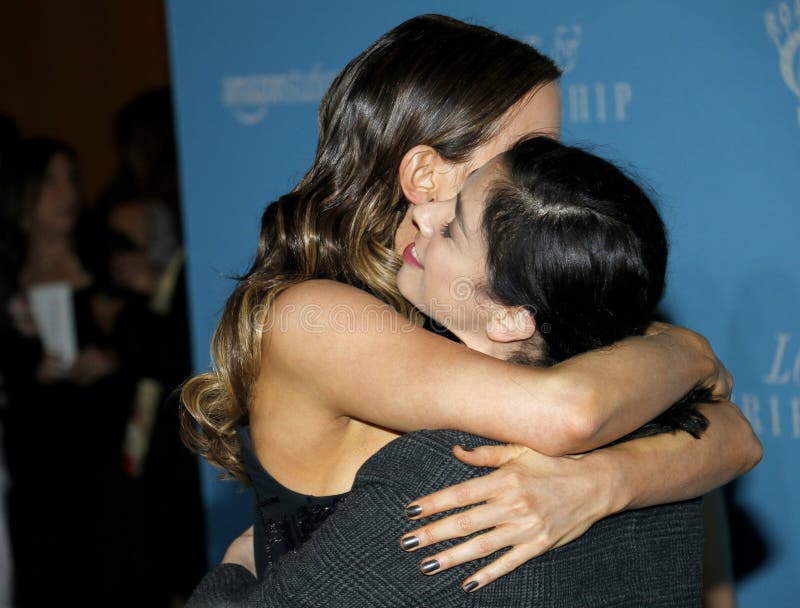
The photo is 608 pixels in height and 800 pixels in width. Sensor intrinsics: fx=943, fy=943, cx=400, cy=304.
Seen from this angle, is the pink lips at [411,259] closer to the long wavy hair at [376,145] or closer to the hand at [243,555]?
the long wavy hair at [376,145]

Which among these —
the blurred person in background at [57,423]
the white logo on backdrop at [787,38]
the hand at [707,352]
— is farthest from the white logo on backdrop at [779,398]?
the blurred person in background at [57,423]

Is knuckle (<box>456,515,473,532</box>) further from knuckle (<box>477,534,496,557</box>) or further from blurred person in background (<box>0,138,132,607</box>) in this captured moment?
blurred person in background (<box>0,138,132,607</box>)

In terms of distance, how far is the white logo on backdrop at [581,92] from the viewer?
100 inches

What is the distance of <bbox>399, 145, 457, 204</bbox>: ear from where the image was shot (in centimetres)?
167

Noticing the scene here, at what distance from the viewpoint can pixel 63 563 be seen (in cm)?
419

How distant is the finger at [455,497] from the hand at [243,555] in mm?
614

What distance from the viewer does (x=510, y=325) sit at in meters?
1.40

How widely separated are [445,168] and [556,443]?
23.5 inches

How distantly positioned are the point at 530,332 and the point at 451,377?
16 centimetres

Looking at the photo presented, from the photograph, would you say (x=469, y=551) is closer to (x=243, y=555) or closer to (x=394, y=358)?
(x=394, y=358)

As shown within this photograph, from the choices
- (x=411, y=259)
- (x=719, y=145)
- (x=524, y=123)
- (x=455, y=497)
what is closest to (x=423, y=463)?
(x=455, y=497)

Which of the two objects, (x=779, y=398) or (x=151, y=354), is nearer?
(x=779, y=398)

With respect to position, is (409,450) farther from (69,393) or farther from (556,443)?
(69,393)

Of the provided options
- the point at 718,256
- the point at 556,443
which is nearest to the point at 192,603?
the point at 556,443
